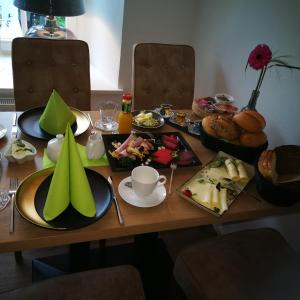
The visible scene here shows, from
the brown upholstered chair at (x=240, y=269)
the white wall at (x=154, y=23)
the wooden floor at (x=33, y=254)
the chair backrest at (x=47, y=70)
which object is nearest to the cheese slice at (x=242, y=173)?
the brown upholstered chair at (x=240, y=269)

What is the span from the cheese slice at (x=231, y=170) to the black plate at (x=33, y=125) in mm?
618

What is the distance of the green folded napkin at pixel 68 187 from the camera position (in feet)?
2.47

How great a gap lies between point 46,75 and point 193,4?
1.16 meters

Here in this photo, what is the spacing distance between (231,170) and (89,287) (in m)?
0.59

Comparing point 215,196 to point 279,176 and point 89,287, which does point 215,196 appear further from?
point 89,287

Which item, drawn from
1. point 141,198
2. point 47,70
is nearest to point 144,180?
point 141,198

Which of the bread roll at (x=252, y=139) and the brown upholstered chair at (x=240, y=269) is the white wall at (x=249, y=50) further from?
the brown upholstered chair at (x=240, y=269)

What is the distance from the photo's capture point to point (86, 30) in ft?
7.89

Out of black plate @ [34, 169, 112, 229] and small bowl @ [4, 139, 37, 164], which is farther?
small bowl @ [4, 139, 37, 164]

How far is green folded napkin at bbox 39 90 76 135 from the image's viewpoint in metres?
1.08

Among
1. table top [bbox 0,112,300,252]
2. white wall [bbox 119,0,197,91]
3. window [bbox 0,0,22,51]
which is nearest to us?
table top [bbox 0,112,300,252]

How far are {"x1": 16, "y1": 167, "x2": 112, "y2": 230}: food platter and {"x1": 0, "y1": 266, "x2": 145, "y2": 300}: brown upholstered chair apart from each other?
0.21 m

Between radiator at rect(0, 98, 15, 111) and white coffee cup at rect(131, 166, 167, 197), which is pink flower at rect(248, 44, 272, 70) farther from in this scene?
radiator at rect(0, 98, 15, 111)

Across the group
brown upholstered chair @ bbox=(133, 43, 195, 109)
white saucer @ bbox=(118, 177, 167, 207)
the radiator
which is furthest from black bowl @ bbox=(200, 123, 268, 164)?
the radiator
